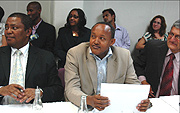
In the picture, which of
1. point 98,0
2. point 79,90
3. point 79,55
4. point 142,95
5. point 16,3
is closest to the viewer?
point 142,95

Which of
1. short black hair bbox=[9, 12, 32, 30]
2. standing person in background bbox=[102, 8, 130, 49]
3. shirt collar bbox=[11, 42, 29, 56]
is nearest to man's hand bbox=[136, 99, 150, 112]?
shirt collar bbox=[11, 42, 29, 56]

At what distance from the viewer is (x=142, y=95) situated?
69.2 inches

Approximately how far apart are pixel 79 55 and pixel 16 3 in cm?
271

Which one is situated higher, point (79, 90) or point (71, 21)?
point (71, 21)

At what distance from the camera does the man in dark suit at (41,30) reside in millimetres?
4020

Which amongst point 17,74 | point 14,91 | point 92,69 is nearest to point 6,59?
point 17,74

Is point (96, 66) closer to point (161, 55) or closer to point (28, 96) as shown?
point (28, 96)

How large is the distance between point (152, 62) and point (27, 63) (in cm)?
150

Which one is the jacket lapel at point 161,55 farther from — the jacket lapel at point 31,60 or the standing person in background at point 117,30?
the standing person in background at point 117,30

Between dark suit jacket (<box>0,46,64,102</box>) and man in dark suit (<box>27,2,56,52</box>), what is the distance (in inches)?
67.6

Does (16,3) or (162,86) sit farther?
(16,3)

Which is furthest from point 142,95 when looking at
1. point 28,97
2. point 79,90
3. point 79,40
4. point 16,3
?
point 16,3

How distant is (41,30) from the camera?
4062 millimetres

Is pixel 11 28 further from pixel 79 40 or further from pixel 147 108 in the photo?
pixel 79 40
